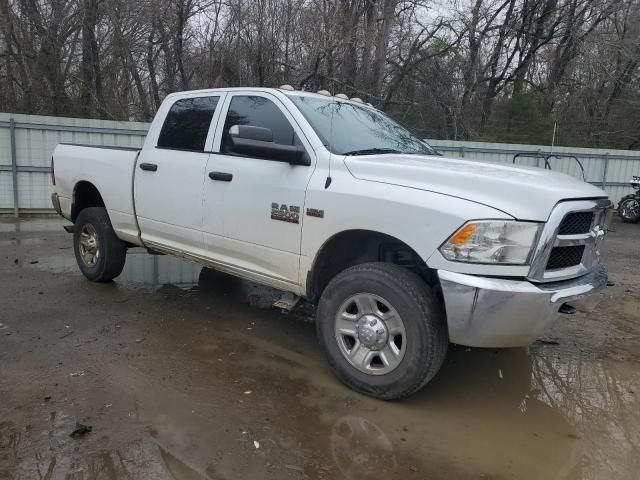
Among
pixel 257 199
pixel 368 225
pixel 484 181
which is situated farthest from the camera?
pixel 257 199

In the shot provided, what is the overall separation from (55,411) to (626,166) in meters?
16.5

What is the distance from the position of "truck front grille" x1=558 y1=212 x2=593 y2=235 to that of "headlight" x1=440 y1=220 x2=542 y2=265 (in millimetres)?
274

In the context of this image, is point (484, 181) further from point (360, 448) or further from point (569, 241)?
point (360, 448)

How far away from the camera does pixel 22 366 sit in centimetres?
387

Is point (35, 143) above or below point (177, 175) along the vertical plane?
above

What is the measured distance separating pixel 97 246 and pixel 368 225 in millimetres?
3611

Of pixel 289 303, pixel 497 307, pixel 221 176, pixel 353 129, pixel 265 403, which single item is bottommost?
pixel 265 403

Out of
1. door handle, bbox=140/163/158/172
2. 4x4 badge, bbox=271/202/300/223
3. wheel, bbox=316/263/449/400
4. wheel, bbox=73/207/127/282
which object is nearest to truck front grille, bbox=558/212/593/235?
wheel, bbox=316/263/449/400

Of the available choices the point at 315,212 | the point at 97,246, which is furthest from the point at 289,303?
the point at 97,246

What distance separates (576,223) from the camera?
3301 millimetres

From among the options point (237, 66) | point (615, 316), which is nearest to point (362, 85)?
point (237, 66)

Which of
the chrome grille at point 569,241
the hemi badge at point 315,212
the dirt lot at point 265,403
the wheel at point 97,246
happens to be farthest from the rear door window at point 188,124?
the chrome grille at point 569,241

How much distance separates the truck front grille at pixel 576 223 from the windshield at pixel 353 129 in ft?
4.81

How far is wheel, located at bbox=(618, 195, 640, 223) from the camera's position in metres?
13.5
